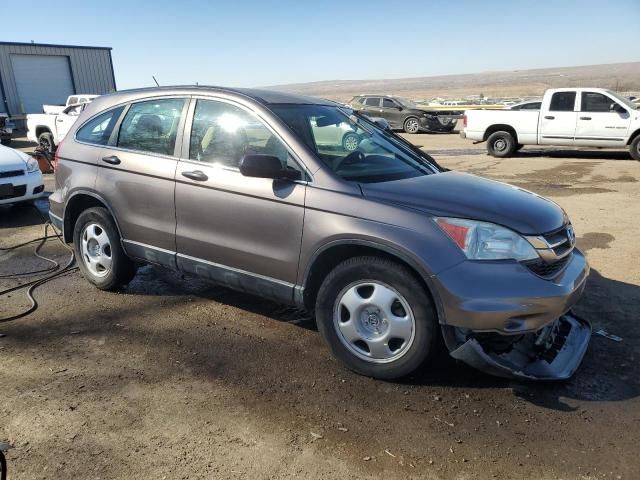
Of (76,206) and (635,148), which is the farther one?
(635,148)

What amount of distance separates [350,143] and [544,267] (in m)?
1.63

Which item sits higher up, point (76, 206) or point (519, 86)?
point (76, 206)

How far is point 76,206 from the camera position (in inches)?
190

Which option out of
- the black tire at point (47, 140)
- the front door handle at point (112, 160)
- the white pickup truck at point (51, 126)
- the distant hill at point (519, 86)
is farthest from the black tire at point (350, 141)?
the distant hill at point (519, 86)

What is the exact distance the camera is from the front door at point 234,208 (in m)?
3.47

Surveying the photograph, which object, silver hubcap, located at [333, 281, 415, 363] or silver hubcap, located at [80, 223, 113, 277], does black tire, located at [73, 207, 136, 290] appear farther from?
silver hubcap, located at [333, 281, 415, 363]

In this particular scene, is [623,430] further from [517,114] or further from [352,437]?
[517,114]

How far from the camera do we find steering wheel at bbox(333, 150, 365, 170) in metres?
3.55

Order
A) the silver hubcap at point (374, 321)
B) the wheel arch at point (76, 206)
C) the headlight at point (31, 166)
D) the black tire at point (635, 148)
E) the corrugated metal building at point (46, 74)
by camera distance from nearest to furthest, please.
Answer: the silver hubcap at point (374, 321)
the wheel arch at point (76, 206)
the headlight at point (31, 166)
the black tire at point (635, 148)
the corrugated metal building at point (46, 74)

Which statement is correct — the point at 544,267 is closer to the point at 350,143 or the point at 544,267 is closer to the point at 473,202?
the point at 473,202

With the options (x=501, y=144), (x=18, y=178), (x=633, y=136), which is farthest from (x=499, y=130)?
(x=18, y=178)

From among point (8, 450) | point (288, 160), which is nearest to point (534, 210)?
point (288, 160)

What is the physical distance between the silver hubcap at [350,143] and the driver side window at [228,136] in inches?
20.5

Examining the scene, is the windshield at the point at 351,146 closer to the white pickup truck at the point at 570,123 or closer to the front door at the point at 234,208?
the front door at the point at 234,208
